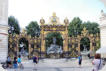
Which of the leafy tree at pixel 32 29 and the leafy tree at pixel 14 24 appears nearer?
the leafy tree at pixel 14 24

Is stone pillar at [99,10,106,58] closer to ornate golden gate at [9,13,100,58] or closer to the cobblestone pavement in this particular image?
the cobblestone pavement

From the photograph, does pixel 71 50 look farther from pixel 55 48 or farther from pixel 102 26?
pixel 102 26

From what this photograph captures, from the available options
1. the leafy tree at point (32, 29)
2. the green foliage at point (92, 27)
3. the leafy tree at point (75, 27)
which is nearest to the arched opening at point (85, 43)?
the leafy tree at point (75, 27)

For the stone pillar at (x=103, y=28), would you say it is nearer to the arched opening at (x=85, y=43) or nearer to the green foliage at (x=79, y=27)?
the arched opening at (x=85, y=43)

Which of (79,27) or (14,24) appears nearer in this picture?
(14,24)

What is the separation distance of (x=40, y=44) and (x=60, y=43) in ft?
68.8

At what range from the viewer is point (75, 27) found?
4512 centimetres

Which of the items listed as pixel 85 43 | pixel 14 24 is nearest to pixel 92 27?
pixel 85 43

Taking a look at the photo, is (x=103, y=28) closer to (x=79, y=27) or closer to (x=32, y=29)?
(x=79, y=27)

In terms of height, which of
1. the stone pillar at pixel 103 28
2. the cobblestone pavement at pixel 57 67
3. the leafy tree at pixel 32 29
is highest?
the leafy tree at pixel 32 29

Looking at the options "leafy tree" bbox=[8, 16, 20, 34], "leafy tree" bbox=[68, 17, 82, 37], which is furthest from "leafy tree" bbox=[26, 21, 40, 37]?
"leafy tree" bbox=[68, 17, 82, 37]

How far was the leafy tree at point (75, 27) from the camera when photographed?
45.0m

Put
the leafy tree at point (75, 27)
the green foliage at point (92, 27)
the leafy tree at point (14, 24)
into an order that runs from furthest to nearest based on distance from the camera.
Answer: the leafy tree at point (75, 27)
the green foliage at point (92, 27)
the leafy tree at point (14, 24)

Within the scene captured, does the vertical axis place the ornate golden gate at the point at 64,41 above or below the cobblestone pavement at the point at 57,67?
above
